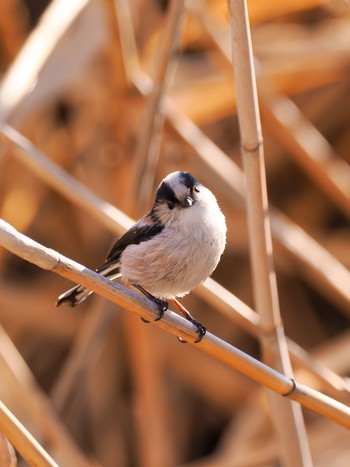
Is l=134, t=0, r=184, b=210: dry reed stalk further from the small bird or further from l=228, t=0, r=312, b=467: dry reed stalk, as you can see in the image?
l=228, t=0, r=312, b=467: dry reed stalk

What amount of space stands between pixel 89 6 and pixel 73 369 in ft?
4.75

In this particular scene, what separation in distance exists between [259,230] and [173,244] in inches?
9.3

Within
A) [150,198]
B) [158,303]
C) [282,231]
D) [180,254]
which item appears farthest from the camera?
[150,198]

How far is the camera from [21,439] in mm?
1505

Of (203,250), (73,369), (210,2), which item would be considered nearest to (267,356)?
(203,250)

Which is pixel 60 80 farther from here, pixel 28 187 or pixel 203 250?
pixel 203 250

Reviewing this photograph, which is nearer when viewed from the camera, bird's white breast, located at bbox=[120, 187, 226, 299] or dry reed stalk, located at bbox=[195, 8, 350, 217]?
bird's white breast, located at bbox=[120, 187, 226, 299]

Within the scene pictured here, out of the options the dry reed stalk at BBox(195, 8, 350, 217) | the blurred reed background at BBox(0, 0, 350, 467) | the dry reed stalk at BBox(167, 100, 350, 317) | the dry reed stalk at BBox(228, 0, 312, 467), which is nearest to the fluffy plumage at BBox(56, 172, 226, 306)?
the dry reed stalk at BBox(228, 0, 312, 467)

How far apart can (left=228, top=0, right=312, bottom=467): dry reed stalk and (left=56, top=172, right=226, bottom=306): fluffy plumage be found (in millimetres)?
125

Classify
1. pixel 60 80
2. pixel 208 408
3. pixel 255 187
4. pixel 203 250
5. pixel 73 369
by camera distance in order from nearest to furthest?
1. pixel 255 187
2. pixel 203 250
3. pixel 73 369
4. pixel 60 80
5. pixel 208 408

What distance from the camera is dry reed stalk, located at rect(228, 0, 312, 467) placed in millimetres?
1547

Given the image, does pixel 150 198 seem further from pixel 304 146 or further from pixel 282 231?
pixel 304 146

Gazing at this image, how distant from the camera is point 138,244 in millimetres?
1953

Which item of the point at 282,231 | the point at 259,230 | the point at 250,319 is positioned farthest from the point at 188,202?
the point at 282,231
